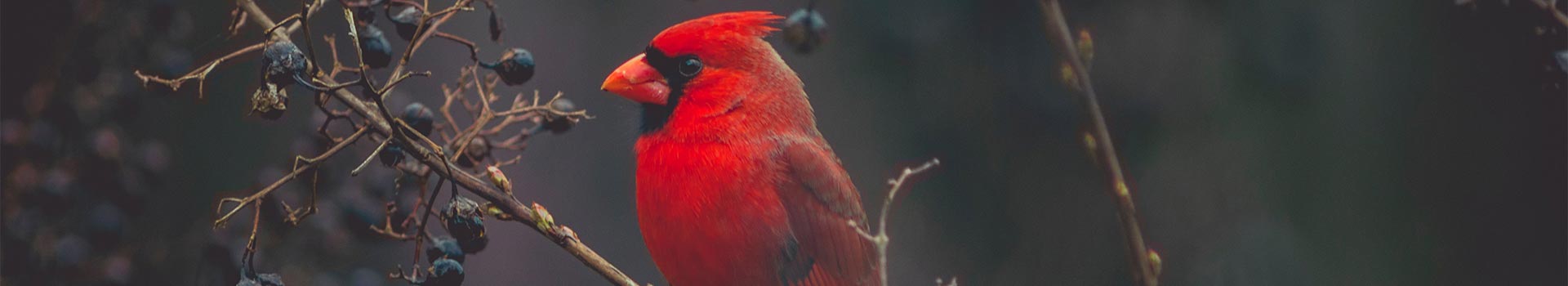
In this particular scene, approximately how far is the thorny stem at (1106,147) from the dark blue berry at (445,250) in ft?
1.43

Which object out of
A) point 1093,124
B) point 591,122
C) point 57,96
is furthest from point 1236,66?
point 57,96

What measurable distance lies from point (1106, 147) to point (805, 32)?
185 mm

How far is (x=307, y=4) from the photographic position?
2.54 ft

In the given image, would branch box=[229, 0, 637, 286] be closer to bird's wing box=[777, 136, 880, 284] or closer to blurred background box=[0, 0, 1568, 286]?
bird's wing box=[777, 136, 880, 284]

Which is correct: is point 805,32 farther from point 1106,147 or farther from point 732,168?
point 732,168

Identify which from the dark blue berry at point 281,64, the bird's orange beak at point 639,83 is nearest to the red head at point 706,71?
the bird's orange beak at point 639,83

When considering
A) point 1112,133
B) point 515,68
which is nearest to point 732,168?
point 515,68

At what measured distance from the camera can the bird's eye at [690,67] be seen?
1.09 meters

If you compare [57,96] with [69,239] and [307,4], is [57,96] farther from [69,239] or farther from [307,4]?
[307,4]

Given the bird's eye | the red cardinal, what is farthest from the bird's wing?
the bird's eye

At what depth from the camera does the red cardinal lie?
1.08 metres

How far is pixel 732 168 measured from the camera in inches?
45.3

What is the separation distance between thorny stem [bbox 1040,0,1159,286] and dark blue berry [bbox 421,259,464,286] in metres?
0.41

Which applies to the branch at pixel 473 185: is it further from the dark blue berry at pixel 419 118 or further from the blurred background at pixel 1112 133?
the blurred background at pixel 1112 133
